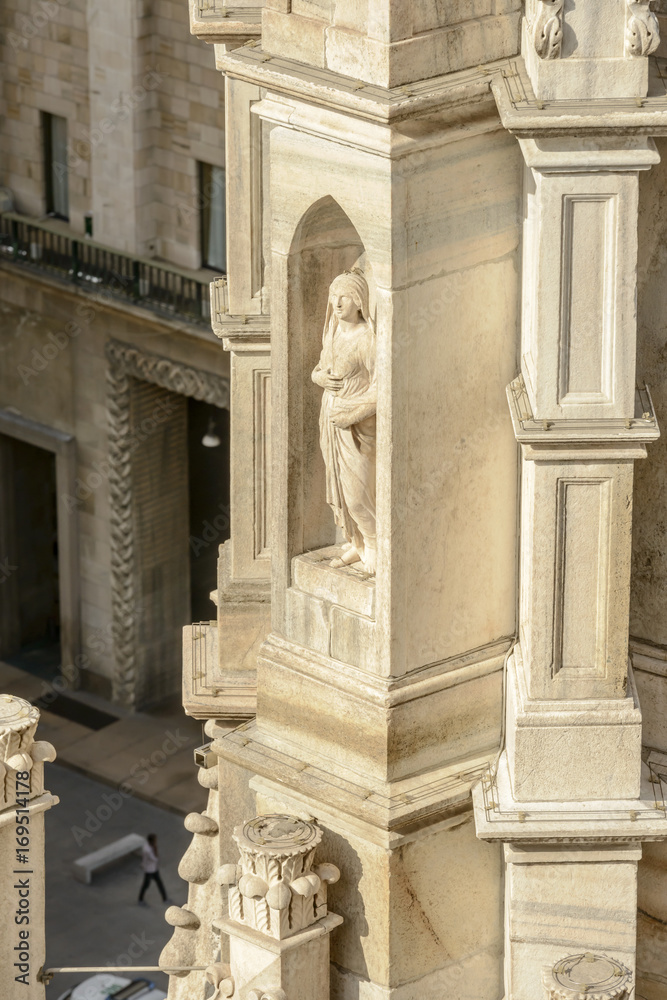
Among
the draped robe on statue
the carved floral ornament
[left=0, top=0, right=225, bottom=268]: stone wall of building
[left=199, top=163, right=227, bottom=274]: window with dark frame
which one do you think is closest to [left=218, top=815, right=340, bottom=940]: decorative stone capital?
the draped robe on statue

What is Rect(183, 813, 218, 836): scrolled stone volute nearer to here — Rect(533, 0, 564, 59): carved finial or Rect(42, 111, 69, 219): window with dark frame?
Rect(533, 0, 564, 59): carved finial

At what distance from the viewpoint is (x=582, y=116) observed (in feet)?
39.6

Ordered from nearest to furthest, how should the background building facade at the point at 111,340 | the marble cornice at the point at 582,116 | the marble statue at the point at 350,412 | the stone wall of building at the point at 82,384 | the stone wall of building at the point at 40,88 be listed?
the marble cornice at the point at 582,116
the marble statue at the point at 350,412
the background building facade at the point at 111,340
the stone wall of building at the point at 40,88
the stone wall of building at the point at 82,384

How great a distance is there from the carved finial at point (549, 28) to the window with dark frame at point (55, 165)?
2442cm

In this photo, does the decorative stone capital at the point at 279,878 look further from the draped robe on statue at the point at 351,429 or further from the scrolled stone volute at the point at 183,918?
the scrolled stone volute at the point at 183,918

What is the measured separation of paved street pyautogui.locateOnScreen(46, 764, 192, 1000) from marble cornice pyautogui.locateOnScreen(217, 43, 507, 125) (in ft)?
60.3

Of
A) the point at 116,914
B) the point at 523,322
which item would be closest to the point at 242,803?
the point at 523,322

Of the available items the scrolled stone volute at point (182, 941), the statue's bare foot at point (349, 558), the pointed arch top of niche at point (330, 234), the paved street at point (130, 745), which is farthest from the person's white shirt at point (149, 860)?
the pointed arch top of niche at point (330, 234)

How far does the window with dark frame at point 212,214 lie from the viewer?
110 feet

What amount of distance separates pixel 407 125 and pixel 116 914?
2131 centimetres

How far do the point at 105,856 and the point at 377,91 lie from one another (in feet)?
72.8

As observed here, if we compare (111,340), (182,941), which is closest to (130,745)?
(111,340)

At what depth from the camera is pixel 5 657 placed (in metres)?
40.2

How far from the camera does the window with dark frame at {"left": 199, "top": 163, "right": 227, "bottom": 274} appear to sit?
3359 cm
